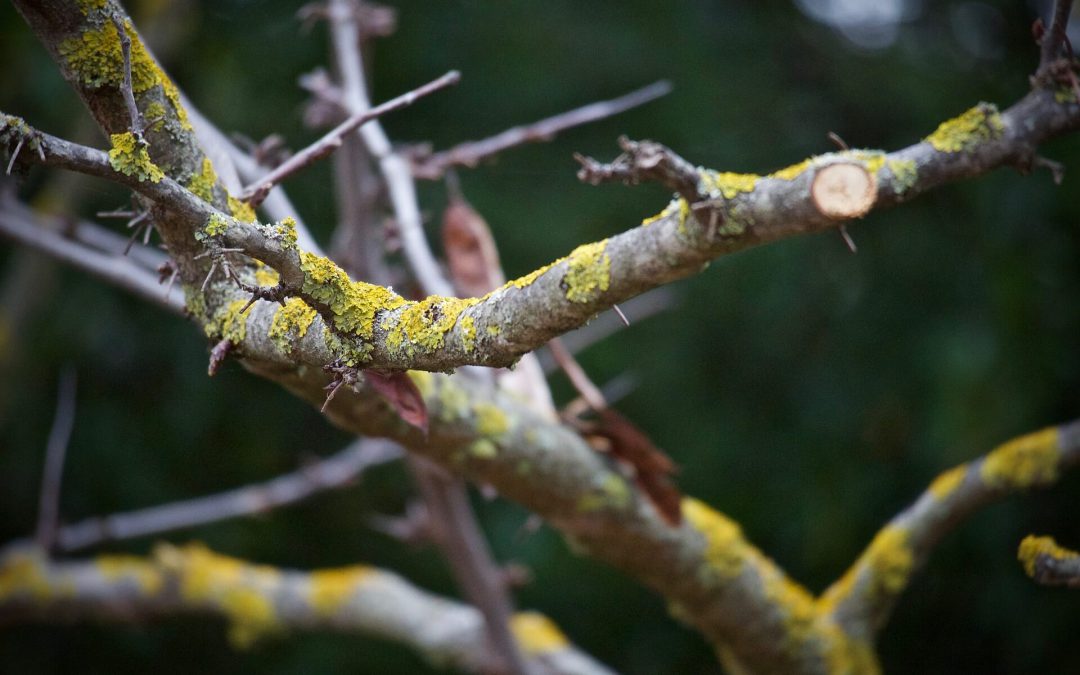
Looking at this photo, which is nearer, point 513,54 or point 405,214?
point 405,214

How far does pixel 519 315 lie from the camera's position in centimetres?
84

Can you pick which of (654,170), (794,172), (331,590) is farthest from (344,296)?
(331,590)

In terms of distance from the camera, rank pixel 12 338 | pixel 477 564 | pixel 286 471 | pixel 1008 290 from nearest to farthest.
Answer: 1. pixel 477 564
2. pixel 1008 290
3. pixel 12 338
4. pixel 286 471

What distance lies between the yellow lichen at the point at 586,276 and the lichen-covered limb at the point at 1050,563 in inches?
24.9

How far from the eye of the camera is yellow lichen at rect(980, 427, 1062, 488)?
152 cm

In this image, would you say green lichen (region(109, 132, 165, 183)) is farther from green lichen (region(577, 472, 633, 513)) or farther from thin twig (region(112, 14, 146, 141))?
green lichen (region(577, 472, 633, 513))

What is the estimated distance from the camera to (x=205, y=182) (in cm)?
100

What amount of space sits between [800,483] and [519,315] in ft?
7.30

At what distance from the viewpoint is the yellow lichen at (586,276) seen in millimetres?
823

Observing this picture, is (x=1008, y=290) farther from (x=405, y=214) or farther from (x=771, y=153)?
(x=405, y=214)

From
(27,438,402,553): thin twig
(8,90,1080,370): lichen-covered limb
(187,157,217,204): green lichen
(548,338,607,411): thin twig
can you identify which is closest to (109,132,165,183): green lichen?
(8,90,1080,370): lichen-covered limb

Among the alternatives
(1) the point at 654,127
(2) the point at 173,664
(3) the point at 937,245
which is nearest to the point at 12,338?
(2) the point at 173,664

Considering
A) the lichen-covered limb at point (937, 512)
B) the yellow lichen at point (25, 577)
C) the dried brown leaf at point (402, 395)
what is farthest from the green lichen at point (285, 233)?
the yellow lichen at point (25, 577)

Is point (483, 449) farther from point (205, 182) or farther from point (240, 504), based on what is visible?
point (240, 504)
